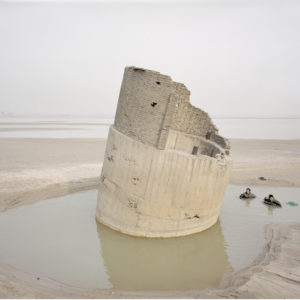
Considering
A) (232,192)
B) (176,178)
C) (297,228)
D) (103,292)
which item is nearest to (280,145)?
(232,192)

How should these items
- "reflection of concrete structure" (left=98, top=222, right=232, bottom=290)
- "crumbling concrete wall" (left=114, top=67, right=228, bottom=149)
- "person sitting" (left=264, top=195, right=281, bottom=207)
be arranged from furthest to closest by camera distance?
"person sitting" (left=264, top=195, right=281, bottom=207), "crumbling concrete wall" (left=114, top=67, right=228, bottom=149), "reflection of concrete structure" (left=98, top=222, right=232, bottom=290)

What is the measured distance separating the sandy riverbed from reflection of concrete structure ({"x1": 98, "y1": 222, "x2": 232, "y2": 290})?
1.24 ft

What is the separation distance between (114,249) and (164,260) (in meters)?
1.20

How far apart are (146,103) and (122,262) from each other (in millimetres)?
3662

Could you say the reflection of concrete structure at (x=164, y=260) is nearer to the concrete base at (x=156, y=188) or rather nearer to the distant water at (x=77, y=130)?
the concrete base at (x=156, y=188)

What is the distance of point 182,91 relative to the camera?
8383 mm

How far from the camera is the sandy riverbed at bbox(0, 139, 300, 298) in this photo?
4.95m

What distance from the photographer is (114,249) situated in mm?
6703

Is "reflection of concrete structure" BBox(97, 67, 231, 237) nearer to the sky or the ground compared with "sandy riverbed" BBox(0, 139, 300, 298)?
nearer to the sky

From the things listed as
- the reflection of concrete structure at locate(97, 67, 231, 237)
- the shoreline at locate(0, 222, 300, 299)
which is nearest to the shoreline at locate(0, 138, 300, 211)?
the reflection of concrete structure at locate(97, 67, 231, 237)

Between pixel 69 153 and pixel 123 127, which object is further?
pixel 69 153

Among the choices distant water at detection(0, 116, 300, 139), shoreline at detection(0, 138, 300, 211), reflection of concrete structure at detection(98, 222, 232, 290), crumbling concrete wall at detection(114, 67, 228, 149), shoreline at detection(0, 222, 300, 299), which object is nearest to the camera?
shoreline at detection(0, 222, 300, 299)

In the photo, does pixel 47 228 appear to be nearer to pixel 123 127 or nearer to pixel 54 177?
pixel 123 127

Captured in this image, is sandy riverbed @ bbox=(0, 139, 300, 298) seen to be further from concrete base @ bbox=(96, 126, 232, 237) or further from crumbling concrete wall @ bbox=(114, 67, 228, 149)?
crumbling concrete wall @ bbox=(114, 67, 228, 149)
